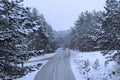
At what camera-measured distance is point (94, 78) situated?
26078 mm

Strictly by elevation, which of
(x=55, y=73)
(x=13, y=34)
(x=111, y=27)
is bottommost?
(x=55, y=73)

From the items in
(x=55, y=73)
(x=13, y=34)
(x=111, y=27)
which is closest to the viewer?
(x=13, y=34)

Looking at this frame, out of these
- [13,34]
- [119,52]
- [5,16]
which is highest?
[5,16]

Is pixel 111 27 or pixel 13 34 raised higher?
pixel 111 27

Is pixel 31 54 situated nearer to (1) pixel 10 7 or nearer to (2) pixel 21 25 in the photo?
(2) pixel 21 25

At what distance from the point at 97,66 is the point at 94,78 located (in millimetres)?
5292

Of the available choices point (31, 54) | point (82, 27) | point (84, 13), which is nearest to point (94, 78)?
point (31, 54)

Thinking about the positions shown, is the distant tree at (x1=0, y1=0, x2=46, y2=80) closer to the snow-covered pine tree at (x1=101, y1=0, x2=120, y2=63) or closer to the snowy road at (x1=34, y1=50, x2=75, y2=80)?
the snow-covered pine tree at (x1=101, y1=0, x2=120, y2=63)

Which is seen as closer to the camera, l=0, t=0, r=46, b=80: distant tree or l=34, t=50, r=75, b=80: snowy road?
l=0, t=0, r=46, b=80: distant tree

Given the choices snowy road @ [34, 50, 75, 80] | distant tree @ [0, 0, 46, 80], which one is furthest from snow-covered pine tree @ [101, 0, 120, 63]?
distant tree @ [0, 0, 46, 80]

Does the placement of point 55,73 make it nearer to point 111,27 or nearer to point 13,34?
point 111,27

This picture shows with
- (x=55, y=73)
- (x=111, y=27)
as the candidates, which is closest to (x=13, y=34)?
(x=111, y=27)

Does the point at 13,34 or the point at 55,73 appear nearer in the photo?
the point at 13,34

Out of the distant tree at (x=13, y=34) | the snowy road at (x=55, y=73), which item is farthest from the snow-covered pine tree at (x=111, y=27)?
the distant tree at (x=13, y=34)
